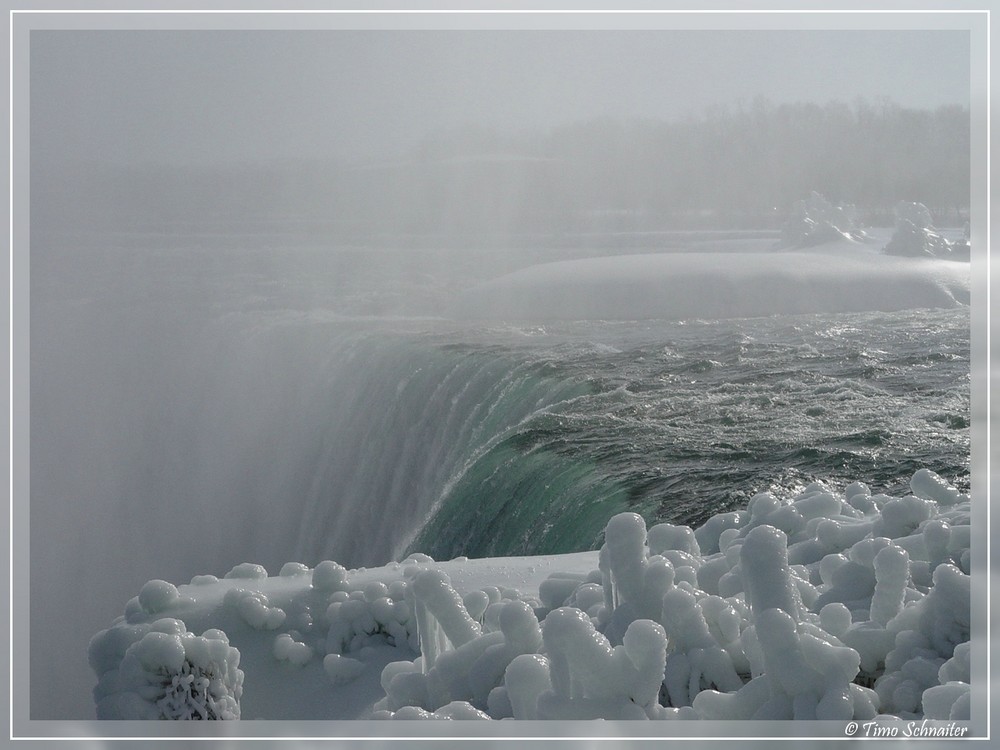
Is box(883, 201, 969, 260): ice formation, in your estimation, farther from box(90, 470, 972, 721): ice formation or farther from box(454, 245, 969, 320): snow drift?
box(90, 470, 972, 721): ice formation

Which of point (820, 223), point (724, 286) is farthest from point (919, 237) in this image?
point (724, 286)

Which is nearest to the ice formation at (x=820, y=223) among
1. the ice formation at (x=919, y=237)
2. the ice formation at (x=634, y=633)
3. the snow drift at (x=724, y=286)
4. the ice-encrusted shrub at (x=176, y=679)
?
the snow drift at (x=724, y=286)

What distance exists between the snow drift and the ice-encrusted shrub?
5.15m

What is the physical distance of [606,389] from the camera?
479 cm

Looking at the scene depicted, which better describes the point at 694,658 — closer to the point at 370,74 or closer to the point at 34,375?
the point at 370,74

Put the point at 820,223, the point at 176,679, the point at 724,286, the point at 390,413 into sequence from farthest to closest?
the point at 724,286 → the point at 820,223 → the point at 390,413 → the point at 176,679

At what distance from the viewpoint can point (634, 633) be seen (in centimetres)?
117

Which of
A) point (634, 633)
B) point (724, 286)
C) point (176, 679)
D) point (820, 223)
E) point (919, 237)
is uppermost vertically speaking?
point (820, 223)

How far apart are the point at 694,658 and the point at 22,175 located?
1499 millimetres

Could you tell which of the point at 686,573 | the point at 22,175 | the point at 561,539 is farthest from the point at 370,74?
the point at 686,573

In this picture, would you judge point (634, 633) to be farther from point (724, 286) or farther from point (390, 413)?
point (724, 286)

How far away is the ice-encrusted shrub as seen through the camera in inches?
59.3

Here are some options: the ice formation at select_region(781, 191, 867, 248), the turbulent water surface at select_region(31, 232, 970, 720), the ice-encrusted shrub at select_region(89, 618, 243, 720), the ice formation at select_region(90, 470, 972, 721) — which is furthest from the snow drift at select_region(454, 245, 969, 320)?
the ice-encrusted shrub at select_region(89, 618, 243, 720)

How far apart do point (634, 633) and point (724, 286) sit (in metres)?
5.53
